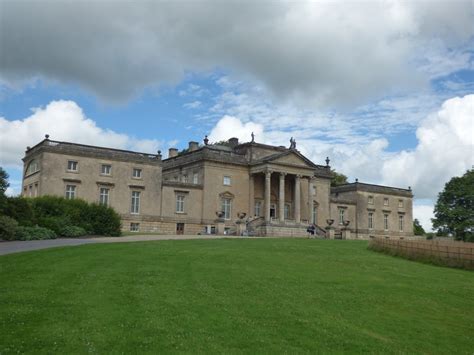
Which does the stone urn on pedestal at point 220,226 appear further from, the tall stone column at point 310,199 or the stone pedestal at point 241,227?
the tall stone column at point 310,199

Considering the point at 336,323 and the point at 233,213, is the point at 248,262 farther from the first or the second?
the point at 233,213

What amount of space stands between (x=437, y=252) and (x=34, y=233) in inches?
966

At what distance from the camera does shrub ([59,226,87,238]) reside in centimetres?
3751

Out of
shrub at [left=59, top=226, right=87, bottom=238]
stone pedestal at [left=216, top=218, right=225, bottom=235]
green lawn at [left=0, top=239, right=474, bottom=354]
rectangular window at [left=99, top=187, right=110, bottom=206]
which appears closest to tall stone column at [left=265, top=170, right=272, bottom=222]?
stone pedestal at [left=216, top=218, right=225, bottom=235]

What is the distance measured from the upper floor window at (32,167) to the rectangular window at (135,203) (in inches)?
381

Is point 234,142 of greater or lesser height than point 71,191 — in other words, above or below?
above

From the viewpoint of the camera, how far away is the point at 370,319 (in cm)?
1358

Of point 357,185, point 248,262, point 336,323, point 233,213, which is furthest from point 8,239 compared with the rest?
point 357,185

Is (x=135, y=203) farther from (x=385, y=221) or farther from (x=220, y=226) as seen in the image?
(x=385, y=221)

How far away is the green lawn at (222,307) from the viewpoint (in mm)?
10734

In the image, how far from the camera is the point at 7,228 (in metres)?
32.2

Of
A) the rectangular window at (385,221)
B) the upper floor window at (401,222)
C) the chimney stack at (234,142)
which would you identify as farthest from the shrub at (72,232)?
the upper floor window at (401,222)

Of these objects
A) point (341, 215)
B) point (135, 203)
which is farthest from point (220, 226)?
point (341, 215)

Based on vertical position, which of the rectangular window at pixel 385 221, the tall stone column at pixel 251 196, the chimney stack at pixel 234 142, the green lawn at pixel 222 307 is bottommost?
the green lawn at pixel 222 307
